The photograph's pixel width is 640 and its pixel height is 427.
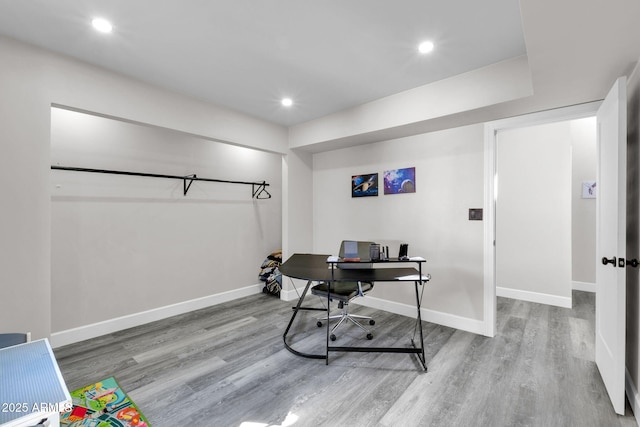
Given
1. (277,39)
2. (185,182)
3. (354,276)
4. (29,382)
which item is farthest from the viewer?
(185,182)

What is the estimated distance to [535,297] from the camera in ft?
13.5

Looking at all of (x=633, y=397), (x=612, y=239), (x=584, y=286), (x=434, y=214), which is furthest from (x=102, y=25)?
(x=584, y=286)

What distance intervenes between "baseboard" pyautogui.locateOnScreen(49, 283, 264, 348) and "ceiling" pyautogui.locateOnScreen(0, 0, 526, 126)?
2.54m

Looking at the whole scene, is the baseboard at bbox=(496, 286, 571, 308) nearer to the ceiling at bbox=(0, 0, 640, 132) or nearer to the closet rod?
the ceiling at bbox=(0, 0, 640, 132)

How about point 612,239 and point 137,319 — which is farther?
point 137,319

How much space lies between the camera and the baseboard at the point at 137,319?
114 inches

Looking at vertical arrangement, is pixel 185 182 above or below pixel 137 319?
above

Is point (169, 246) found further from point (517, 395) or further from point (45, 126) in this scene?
point (517, 395)

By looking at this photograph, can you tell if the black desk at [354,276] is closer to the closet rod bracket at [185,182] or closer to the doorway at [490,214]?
the doorway at [490,214]

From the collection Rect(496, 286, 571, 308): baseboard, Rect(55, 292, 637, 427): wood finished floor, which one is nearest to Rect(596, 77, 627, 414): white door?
Rect(55, 292, 637, 427): wood finished floor

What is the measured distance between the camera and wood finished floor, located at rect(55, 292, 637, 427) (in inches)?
73.8

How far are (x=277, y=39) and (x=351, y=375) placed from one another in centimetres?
262

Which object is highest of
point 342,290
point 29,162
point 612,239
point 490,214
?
point 29,162

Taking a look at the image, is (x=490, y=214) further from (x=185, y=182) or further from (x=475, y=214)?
(x=185, y=182)
